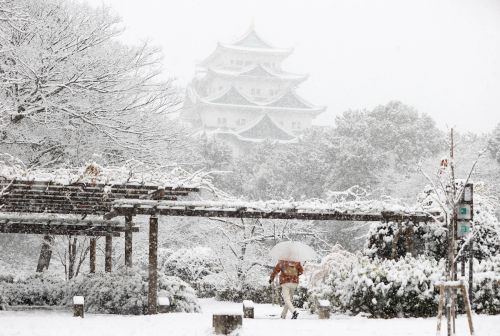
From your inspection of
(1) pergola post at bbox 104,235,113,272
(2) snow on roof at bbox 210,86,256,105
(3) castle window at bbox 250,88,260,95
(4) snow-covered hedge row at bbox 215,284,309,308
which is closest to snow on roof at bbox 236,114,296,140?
(2) snow on roof at bbox 210,86,256,105

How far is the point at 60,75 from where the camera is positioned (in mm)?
20438

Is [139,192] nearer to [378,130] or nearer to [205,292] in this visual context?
[205,292]

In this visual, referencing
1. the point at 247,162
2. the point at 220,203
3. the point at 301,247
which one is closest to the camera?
the point at 220,203

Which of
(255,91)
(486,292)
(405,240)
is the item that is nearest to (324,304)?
(405,240)

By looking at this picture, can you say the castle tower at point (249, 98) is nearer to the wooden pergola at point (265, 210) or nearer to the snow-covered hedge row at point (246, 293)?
the snow-covered hedge row at point (246, 293)

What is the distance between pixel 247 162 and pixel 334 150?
574cm

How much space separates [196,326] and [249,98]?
57.9 meters

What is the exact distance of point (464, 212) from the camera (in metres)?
10.7

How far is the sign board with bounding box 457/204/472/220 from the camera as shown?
34.9 feet

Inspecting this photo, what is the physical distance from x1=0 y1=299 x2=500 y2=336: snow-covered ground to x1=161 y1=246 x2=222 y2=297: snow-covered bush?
12200 millimetres

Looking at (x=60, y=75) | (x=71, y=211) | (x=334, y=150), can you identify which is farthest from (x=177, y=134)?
(x=334, y=150)

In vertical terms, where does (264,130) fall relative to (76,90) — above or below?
above

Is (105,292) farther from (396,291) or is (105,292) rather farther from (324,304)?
(396,291)

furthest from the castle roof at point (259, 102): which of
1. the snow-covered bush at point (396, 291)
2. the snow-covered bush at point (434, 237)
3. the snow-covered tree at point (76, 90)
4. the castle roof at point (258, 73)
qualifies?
the snow-covered bush at point (396, 291)
